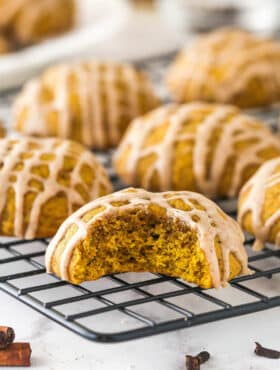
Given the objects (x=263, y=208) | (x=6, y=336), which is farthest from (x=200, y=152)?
(x=6, y=336)

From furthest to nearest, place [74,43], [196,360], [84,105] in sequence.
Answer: [74,43] → [84,105] → [196,360]

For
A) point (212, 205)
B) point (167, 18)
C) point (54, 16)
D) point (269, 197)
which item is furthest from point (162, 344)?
point (167, 18)

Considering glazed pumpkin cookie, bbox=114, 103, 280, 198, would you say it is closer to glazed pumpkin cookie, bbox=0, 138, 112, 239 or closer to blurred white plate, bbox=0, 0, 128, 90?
glazed pumpkin cookie, bbox=0, 138, 112, 239

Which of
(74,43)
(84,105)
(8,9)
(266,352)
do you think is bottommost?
(266,352)

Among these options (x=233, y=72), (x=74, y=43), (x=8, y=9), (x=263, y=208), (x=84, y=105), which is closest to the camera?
(x=263, y=208)

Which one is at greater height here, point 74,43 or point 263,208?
point 74,43

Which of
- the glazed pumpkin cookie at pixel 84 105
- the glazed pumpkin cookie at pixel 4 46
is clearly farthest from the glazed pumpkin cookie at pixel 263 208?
the glazed pumpkin cookie at pixel 4 46

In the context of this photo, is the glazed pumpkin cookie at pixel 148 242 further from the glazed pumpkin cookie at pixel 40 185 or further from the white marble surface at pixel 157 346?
the glazed pumpkin cookie at pixel 40 185

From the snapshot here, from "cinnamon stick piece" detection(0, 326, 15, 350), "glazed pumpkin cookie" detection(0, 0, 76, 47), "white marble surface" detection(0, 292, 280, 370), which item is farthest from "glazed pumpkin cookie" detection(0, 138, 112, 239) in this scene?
"glazed pumpkin cookie" detection(0, 0, 76, 47)

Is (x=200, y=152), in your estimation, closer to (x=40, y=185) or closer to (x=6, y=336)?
(x=40, y=185)
